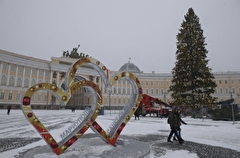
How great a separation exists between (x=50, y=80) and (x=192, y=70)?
1712 inches

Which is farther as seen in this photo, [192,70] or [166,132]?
[192,70]

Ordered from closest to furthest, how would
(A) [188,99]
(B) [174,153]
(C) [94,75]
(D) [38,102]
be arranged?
(B) [174,153] → (A) [188,99] → (D) [38,102] → (C) [94,75]

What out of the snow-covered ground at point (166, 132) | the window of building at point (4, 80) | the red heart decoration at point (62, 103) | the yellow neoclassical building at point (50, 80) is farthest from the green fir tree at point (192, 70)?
the window of building at point (4, 80)

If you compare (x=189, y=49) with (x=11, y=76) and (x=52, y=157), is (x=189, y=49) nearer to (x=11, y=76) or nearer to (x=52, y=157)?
(x=52, y=157)

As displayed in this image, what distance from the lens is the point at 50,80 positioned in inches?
2068

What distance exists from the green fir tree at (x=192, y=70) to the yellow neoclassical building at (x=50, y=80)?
14744 millimetres

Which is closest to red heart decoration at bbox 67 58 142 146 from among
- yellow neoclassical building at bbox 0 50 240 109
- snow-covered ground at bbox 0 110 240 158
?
snow-covered ground at bbox 0 110 240 158

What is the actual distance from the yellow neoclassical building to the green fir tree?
1474cm

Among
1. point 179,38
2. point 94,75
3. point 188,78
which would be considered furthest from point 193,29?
point 94,75

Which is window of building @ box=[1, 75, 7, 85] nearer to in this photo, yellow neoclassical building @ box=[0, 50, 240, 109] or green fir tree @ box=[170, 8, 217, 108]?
yellow neoclassical building @ box=[0, 50, 240, 109]

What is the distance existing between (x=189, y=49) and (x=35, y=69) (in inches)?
1733

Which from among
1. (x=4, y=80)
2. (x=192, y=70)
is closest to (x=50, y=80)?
(x=4, y=80)

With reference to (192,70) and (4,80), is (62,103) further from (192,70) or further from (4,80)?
(4,80)

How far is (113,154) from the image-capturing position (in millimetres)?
5059
